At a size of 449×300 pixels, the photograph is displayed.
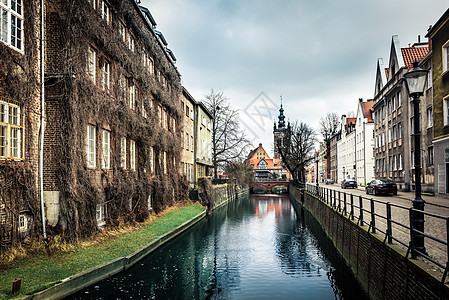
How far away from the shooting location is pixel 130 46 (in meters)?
19.2

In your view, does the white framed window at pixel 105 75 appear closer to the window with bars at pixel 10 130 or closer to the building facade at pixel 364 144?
the window with bars at pixel 10 130

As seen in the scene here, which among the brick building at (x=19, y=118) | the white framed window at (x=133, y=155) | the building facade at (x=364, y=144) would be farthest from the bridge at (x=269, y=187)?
the brick building at (x=19, y=118)

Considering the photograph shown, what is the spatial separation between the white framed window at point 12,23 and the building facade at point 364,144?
50.5 meters

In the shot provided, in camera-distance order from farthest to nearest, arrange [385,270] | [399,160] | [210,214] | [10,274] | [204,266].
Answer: [399,160] → [210,214] → [204,266] → [10,274] → [385,270]

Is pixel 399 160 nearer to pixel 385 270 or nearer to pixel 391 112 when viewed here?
pixel 391 112

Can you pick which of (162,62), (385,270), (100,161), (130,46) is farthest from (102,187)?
(162,62)

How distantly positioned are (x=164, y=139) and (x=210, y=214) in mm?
9352

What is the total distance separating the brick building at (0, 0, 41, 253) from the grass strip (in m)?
1.00

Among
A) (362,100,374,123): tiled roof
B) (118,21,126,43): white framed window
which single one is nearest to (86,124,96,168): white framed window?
(118,21,126,43): white framed window

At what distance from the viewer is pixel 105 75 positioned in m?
15.6

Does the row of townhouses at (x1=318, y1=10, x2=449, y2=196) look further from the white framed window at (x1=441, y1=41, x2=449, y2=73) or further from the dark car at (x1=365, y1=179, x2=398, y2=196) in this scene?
the dark car at (x1=365, y1=179, x2=398, y2=196)

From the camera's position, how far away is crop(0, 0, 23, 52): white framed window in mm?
9812

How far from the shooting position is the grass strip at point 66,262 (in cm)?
793

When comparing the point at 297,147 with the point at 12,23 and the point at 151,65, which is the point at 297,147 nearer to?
the point at 151,65
